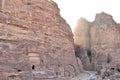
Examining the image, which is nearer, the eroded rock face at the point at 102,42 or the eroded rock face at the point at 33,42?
the eroded rock face at the point at 33,42

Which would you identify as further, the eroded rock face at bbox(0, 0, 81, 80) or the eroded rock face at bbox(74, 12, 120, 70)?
the eroded rock face at bbox(74, 12, 120, 70)

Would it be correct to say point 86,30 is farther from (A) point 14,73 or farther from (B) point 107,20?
(A) point 14,73

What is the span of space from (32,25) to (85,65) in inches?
694

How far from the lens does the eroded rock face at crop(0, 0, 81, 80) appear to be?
17.2 meters

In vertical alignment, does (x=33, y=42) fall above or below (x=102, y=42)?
below

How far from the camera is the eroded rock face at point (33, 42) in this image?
56.3 feet

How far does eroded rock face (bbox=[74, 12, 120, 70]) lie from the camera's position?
34875 millimetres

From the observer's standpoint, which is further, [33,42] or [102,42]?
[102,42]

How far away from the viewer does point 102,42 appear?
3662cm

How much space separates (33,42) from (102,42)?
1913 centimetres

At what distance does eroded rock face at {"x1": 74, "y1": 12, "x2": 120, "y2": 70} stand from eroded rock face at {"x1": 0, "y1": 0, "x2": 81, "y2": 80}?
28.8 ft

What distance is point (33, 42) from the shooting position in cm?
2033

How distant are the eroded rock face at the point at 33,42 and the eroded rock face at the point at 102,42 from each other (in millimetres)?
8792

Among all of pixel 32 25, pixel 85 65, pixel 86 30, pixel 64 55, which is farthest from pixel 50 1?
pixel 86 30
